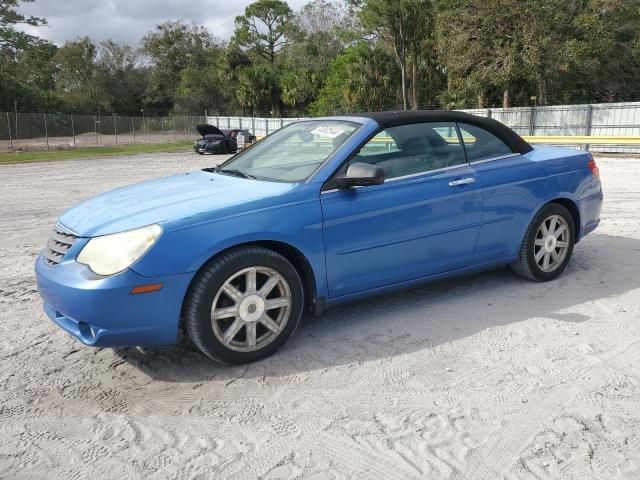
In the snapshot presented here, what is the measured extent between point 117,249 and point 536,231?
3.48 metres

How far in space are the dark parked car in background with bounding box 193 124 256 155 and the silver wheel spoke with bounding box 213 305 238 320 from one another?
2589cm

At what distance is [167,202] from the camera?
375 cm

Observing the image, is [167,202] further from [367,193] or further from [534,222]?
[534,222]

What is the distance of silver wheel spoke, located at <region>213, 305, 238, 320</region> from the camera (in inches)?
137

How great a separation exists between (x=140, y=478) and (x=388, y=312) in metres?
2.45

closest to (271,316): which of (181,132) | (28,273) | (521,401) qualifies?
(521,401)

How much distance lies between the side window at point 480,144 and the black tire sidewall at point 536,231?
2.04 ft

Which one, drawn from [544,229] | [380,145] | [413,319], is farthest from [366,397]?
[544,229]

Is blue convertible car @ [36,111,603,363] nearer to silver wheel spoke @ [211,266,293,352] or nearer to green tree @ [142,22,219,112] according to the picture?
silver wheel spoke @ [211,266,293,352]

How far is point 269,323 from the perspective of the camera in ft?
12.1

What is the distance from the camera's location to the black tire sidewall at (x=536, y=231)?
4.99 m

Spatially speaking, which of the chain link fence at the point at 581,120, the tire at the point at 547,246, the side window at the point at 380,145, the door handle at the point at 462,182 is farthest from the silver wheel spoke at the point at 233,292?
the chain link fence at the point at 581,120

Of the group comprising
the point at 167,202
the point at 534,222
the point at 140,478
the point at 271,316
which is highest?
the point at 167,202

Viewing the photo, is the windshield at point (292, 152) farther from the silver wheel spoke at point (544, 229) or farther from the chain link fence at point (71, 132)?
the chain link fence at point (71, 132)
